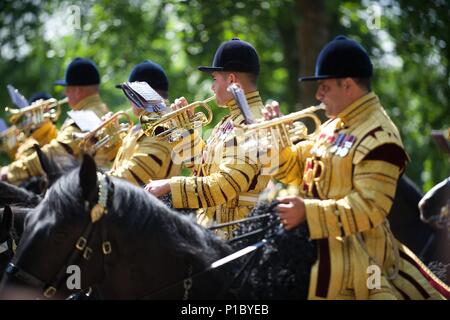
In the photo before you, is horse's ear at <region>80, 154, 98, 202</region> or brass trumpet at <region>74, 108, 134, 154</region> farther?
brass trumpet at <region>74, 108, 134, 154</region>

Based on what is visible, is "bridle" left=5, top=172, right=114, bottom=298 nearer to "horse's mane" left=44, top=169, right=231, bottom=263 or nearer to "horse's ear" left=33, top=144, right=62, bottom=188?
"horse's mane" left=44, top=169, right=231, bottom=263

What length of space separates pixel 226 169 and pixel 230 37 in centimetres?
878

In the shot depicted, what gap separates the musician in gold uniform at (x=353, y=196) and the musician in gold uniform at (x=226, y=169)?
2.42ft

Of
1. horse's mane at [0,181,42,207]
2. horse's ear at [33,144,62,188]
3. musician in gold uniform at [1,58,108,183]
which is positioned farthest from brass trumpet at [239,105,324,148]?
musician in gold uniform at [1,58,108,183]

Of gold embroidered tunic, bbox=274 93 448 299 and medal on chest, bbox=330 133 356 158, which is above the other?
medal on chest, bbox=330 133 356 158

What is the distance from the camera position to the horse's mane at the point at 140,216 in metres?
4.41

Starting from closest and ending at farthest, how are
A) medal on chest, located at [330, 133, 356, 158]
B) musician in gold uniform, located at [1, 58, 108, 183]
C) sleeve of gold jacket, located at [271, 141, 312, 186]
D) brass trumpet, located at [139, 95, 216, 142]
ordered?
medal on chest, located at [330, 133, 356, 158] → sleeve of gold jacket, located at [271, 141, 312, 186] → brass trumpet, located at [139, 95, 216, 142] → musician in gold uniform, located at [1, 58, 108, 183]

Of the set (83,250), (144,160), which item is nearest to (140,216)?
(83,250)

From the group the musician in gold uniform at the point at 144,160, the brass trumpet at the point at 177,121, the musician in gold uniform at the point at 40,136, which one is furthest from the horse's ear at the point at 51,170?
the musician in gold uniform at the point at 40,136

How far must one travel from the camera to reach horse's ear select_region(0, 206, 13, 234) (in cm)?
563

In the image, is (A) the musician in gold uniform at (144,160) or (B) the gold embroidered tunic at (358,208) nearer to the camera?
(B) the gold embroidered tunic at (358,208)

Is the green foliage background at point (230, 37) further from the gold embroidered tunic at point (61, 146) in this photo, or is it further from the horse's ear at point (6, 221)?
the horse's ear at point (6, 221)

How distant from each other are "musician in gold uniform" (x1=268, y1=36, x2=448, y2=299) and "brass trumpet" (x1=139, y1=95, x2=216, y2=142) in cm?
141
